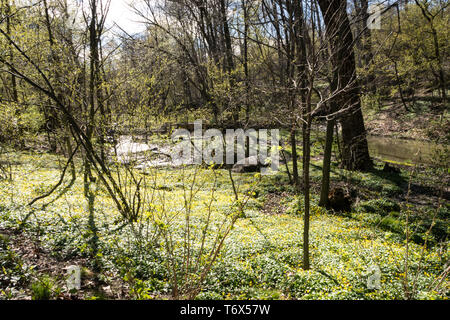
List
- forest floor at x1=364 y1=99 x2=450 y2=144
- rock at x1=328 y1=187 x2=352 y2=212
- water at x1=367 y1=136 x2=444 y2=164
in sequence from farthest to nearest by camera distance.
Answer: forest floor at x1=364 y1=99 x2=450 y2=144 → water at x1=367 y1=136 x2=444 y2=164 → rock at x1=328 y1=187 x2=352 y2=212

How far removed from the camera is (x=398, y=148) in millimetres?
18344

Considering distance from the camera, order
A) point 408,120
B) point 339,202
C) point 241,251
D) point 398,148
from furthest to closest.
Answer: point 408,120
point 398,148
point 339,202
point 241,251

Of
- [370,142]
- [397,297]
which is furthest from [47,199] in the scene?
[370,142]

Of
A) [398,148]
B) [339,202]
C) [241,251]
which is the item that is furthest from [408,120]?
[241,251]

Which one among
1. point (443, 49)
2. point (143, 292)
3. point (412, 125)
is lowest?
point (143, 292)

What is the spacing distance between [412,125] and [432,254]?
19.4 metres

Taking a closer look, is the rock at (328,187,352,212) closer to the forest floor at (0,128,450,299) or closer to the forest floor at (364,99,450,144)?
the forest floor at (0,128,450,299)

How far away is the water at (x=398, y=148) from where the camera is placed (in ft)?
51.9

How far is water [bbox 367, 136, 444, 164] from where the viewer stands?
1581 centimetres

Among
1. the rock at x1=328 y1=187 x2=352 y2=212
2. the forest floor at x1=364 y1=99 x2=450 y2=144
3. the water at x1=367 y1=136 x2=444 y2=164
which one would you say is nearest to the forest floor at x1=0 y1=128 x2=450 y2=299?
the rock at x1=328 y1=187 x2=352 y2=212

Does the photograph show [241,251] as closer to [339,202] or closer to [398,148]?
[339,202]

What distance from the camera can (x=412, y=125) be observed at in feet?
69.4

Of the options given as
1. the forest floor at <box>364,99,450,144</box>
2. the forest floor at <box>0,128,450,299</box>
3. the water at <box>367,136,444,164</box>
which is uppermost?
the forest floor at <box>364,99,450,144</box>
